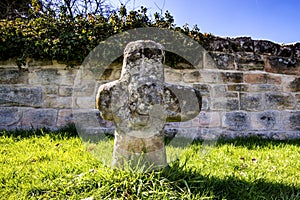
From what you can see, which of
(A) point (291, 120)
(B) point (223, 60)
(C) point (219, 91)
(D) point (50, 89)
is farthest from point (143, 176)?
(A) point (291, 120)

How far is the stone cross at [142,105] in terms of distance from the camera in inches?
76.1

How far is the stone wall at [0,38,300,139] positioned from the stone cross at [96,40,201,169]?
6.15 feet

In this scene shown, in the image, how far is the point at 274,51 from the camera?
13.7 feet

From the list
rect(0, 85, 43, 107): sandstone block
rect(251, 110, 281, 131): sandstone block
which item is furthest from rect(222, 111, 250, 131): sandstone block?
rect(0, 85, 43, 107): sandstone block

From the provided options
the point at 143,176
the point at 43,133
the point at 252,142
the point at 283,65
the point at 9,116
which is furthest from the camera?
the point at 283,65

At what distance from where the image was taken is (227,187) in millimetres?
1893

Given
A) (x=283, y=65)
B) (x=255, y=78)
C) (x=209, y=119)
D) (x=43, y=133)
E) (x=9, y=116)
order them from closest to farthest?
(x=43, y=133)
(x=9, y=116)
(x=209, y=119)
(x=255, y=78)
(x=283, y=65)

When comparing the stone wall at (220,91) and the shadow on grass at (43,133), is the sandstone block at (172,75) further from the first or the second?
the shadow on grass at (43,133)

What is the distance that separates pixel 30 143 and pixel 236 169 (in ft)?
7.43

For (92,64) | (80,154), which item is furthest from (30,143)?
(92,64)

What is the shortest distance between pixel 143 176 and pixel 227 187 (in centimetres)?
62

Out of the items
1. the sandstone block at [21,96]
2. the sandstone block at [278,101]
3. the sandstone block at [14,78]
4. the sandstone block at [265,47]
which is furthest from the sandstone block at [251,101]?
the sandstone block at [14,78]

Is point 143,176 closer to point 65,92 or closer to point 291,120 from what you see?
point 65,92

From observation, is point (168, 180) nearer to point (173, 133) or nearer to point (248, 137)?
point (173, 133)
